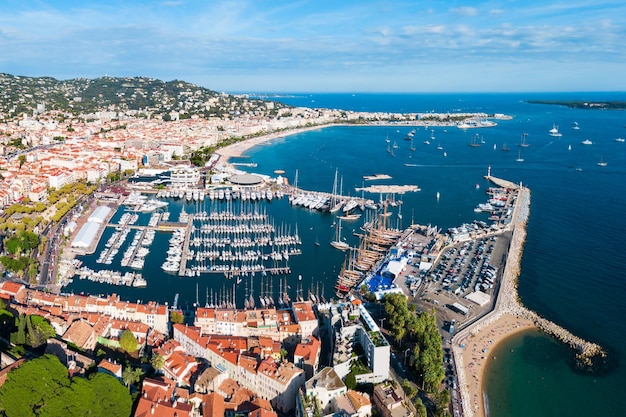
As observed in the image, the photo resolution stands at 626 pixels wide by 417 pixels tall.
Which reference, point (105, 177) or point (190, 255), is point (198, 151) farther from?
point (190, 255)

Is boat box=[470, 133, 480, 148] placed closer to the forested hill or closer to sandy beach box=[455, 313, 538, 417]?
the forested hill

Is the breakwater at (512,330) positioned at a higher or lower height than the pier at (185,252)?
lower

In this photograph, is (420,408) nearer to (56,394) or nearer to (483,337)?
(483,337)

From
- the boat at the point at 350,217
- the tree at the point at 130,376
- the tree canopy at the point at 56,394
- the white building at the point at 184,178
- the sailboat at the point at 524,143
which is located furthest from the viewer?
the sailboat at the point at 524,143

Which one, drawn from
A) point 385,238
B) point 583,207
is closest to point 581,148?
point 583,207

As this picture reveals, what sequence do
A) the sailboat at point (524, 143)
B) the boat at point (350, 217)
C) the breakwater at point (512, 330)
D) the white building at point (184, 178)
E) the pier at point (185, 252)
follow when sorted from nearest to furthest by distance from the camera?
the breakwater at point (512, 330)
the pier at point (185, 252)
the boat at point (350, 217)
the white building at point (184, 178)
the sailboat at point (524, 143)

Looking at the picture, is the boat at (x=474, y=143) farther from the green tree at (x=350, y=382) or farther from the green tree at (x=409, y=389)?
the green tree at (x=350, y=382)

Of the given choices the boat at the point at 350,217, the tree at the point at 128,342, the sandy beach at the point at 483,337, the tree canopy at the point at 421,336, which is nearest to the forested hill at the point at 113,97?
the boat at the point at 350,217

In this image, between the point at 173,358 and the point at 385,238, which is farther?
the point at 385,238
